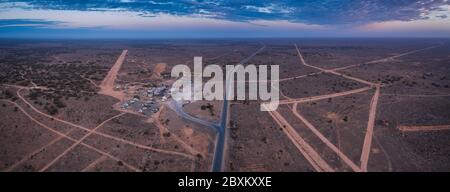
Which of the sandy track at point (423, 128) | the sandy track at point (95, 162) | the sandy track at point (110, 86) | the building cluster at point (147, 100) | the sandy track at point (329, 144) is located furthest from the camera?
the sandy track at point (110, 86)

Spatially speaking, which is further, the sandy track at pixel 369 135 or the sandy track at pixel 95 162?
the sandy track at pixel 369 135

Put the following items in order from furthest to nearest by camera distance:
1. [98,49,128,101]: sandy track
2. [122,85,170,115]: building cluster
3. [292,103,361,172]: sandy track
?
[98,49,128,101]: sandy track < [122,85,170,115]: building cluster < [292,103,361,172]: sandy track

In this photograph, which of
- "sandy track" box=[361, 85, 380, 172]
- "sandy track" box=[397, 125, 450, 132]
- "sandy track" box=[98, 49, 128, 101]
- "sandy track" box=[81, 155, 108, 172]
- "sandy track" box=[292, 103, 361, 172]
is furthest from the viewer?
"sandy track" box=[98, 49, 128, 101]

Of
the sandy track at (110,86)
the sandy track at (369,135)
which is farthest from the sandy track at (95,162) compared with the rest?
the sandy track at (369,135)

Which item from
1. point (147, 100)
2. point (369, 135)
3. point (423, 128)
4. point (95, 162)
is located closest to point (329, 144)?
A: point (369, 135)

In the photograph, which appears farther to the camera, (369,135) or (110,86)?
(110,86)

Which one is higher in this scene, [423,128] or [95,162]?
[423,128]

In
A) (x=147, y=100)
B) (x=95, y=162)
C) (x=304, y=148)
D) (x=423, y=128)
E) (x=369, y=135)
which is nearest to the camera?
(x=95, y=162)

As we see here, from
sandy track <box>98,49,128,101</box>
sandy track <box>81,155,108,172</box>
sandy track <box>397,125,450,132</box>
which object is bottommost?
sandy track <box>81,155,108,172</box>

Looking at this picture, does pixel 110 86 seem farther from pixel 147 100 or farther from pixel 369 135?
pixel 369 135

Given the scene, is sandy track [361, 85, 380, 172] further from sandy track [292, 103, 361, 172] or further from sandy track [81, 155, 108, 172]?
sandy track [81, 155, 108, 172]

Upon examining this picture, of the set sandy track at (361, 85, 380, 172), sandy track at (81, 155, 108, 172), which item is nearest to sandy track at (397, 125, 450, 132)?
sandy track at (361, 85, 380, 172)

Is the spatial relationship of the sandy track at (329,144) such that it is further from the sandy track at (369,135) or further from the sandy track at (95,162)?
the sandy track at (95,162)
